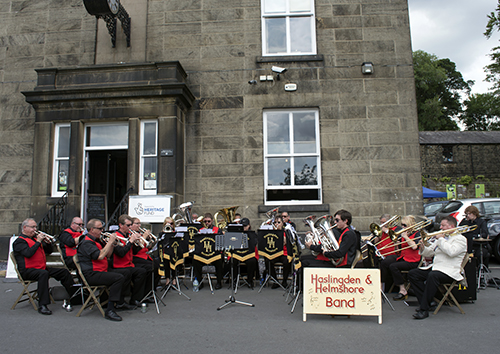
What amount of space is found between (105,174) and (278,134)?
5790mm

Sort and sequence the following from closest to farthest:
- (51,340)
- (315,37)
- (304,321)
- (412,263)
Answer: (51,340), (304,321), (412,263), (315,37)

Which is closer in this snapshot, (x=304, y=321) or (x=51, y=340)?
(x=51, y=340)

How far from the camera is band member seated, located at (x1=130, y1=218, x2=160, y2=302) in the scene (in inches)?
263

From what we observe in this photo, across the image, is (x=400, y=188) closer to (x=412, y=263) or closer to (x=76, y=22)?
(x=412, y=263)

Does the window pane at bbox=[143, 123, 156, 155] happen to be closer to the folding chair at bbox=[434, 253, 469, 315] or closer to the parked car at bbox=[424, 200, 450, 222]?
the folding chair at bbox=[434, 253, 469, 315]

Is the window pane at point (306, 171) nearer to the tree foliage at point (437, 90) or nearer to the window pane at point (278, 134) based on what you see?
the window pane at point (278, 134)

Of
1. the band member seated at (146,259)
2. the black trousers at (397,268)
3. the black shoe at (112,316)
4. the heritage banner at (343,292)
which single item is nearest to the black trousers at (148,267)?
the band member seated at (146,259)

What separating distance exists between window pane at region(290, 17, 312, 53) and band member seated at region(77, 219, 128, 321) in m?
8.22

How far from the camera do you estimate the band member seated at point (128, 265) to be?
243 inches

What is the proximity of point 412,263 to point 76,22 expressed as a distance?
12.0m

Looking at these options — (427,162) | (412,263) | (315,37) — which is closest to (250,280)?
(412,263)

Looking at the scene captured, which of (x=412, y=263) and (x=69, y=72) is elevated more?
(x=69, y=72)

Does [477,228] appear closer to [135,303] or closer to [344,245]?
[344,245]

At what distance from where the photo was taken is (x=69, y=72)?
10.6m
